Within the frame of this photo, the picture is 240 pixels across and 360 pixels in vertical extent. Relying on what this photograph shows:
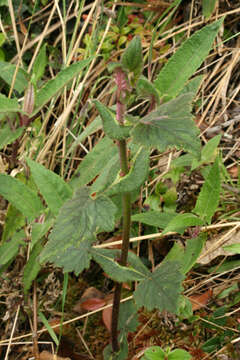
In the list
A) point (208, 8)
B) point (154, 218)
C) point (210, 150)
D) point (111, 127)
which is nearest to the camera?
point (111, 127)

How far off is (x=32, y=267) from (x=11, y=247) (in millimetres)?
87

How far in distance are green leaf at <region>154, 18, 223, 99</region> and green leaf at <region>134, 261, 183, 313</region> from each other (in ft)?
1.29

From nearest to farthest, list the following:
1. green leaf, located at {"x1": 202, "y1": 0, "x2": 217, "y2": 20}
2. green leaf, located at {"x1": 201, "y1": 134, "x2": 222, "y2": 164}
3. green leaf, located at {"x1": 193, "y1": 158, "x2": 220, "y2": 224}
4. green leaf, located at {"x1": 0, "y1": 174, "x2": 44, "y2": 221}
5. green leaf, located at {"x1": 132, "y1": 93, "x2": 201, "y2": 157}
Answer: green leaf, located at {"x1": 132, "y1": 93, "x2": 201, "y2": 157} < green leaf, located at {"x1": 193, "y1": 158, "x2": 220, "y2": 224} < green leaf, located at {"x1": 0, "y1": 174, "x2": 44, "y2": 221} < green leaf, located at {"x1": 201, "y1": 134, "x2": 222, "y2": 164} < green leaf, located at {"x1": 202, "y1": 0, "x2": 217, "y2": 20}

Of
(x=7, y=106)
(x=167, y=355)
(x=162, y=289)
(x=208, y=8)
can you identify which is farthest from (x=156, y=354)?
(x=208, y=8)

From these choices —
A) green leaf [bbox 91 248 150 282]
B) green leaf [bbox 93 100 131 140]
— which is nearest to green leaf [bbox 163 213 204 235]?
green leaf [bbox 91 248 150 282]

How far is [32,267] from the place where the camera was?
53.4 inches

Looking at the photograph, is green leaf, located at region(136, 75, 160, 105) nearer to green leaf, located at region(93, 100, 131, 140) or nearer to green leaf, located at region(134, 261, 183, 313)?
green leaf, located at region(93, 100, 131, 140)

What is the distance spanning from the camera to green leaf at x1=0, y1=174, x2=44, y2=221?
132 cm

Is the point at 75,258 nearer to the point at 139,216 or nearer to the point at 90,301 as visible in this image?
the point at 139,216

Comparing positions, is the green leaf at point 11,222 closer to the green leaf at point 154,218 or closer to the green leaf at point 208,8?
the green leaf at point 154,218

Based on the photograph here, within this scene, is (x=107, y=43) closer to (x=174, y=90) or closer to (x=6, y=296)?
(x=174, y=90)

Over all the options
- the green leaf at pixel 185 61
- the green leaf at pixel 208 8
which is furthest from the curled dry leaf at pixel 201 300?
the green leaf at pixel 208 8

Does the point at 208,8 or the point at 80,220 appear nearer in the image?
the point at 80,220

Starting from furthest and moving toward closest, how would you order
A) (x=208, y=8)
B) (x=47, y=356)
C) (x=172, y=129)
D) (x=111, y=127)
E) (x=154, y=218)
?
(x=208, y=8) → (x=47, y=356) → (x=154, y=218) → (x=111, y=127) → (x=172, y=129)
